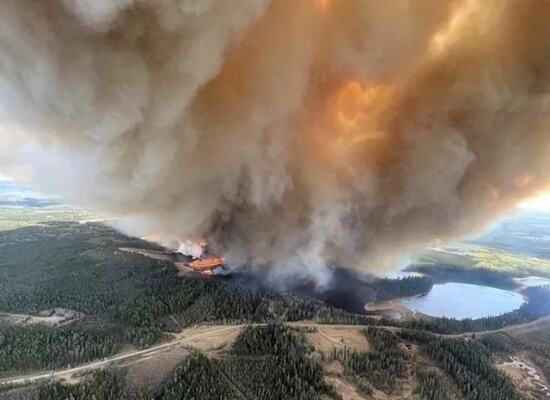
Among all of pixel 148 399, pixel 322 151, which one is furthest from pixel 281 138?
pixel 148 399

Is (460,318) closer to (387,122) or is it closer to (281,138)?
(387,122)

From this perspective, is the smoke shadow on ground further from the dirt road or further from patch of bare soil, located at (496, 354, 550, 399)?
patch of bare soil, located at (496, 354, 550, 399)

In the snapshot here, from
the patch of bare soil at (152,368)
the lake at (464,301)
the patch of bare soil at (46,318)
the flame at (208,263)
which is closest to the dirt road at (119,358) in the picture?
the patch of bare soil at (152,368)

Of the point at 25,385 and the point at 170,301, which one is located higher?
the point at 170,301

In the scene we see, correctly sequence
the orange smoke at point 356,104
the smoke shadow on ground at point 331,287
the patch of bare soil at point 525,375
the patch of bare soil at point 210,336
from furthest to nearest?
the smoke shadow on ground at point 331,287 < the orange smoke at point 356,104 < the patch of bare soil at point 525,375 < the patch of bare soil at point 210,336

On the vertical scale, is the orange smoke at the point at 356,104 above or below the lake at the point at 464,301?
above

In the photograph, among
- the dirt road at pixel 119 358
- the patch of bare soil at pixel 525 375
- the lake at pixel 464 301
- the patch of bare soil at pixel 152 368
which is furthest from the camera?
the lake at pixel 464 301

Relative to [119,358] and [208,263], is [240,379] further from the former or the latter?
[208,263]

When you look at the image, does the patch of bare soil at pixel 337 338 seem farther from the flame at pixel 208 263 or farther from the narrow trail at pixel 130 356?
the flame at pixel 208 263

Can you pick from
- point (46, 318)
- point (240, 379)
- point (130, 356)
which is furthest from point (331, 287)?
point (46, 318)
